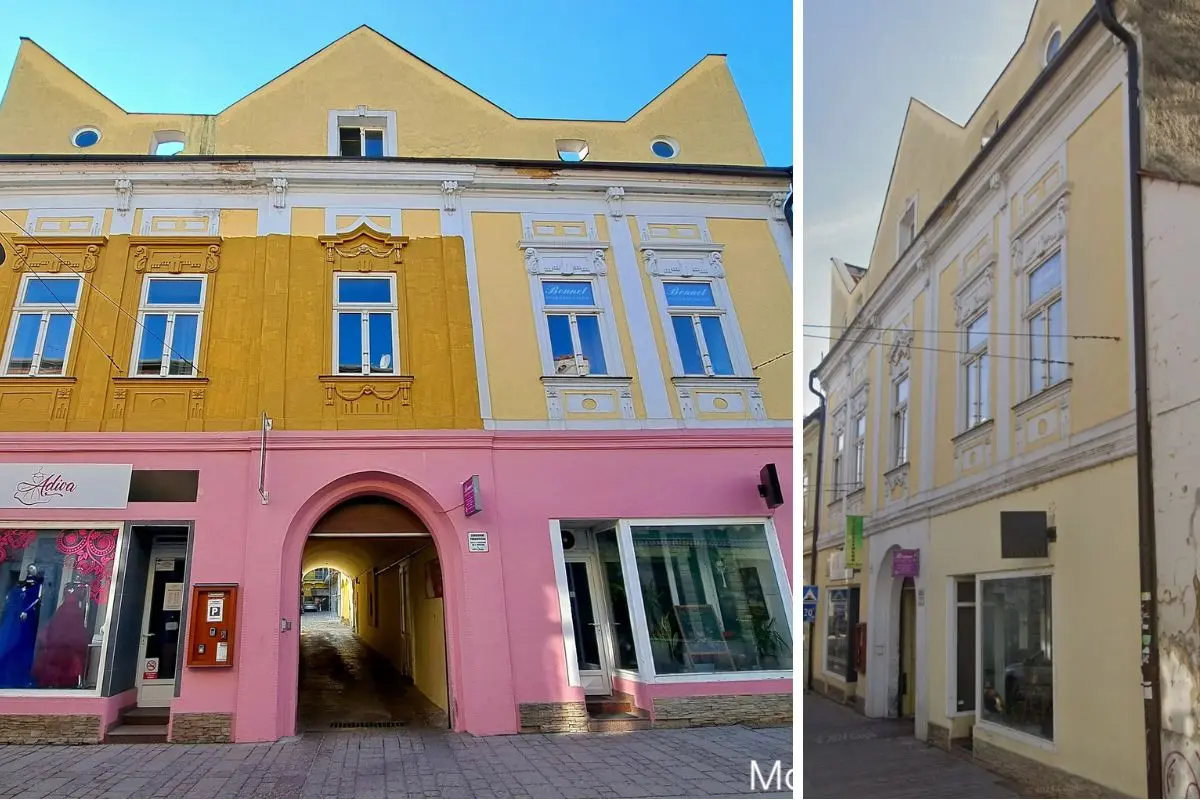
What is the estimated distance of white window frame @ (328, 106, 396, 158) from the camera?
583cm

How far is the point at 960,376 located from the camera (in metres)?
3.19

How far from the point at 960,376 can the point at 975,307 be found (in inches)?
9.0

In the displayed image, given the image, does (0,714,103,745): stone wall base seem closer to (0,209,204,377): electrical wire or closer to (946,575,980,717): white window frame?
(0,209,204,377): electrical wire

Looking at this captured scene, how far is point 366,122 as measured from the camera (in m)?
5.92

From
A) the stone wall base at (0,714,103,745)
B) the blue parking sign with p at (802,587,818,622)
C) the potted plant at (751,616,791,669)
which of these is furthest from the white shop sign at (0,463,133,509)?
the blue parking sign with p at (802,587,818,622)

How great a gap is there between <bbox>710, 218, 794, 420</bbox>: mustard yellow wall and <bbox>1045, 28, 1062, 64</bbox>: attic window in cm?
257

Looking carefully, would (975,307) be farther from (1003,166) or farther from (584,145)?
(584,145)

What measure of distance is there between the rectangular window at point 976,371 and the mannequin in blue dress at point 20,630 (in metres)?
4.28

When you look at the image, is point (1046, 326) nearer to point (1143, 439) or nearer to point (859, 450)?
point (1143, 439)

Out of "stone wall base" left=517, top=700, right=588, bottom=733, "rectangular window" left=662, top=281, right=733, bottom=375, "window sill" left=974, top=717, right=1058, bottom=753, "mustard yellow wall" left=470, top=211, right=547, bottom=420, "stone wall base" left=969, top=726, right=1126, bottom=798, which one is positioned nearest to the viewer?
"stone wall base" left=969, top=726, right=1126, bottom=798

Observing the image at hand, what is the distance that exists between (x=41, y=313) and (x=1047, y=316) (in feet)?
15.7

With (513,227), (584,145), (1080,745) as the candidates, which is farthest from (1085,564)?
(584,145)

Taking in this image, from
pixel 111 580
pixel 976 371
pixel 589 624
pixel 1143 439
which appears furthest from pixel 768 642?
pixel 111 580

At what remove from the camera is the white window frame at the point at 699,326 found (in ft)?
18.1
